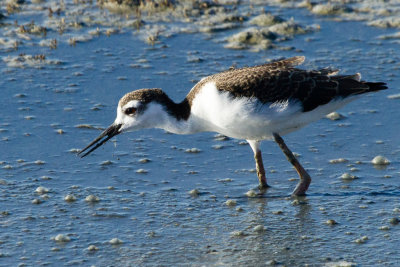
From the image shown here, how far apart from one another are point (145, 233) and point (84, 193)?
118 centimetres

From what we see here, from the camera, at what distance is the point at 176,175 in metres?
8.35

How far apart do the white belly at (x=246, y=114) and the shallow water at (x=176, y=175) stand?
71cm

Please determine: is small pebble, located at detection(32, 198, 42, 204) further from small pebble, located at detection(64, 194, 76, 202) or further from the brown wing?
the brown wing

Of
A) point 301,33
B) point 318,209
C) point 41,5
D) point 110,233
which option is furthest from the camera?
point 41,5

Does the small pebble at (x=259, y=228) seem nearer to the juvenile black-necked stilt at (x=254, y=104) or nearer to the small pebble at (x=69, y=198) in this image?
the juvenile black-necked stilt at (x=254, y=104)

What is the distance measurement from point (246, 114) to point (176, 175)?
1.29 meters

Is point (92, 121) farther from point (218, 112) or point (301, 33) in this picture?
point (301, 33)

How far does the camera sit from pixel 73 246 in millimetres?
6734

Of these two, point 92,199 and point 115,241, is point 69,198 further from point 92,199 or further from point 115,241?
point 115,241

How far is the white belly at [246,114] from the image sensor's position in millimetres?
7527

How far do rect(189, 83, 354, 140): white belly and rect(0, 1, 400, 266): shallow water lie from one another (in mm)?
715

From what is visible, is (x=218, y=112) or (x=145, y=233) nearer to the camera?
(x=145, y=233)

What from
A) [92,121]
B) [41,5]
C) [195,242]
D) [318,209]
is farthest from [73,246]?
[41,5]

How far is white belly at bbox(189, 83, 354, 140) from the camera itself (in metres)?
7.53
